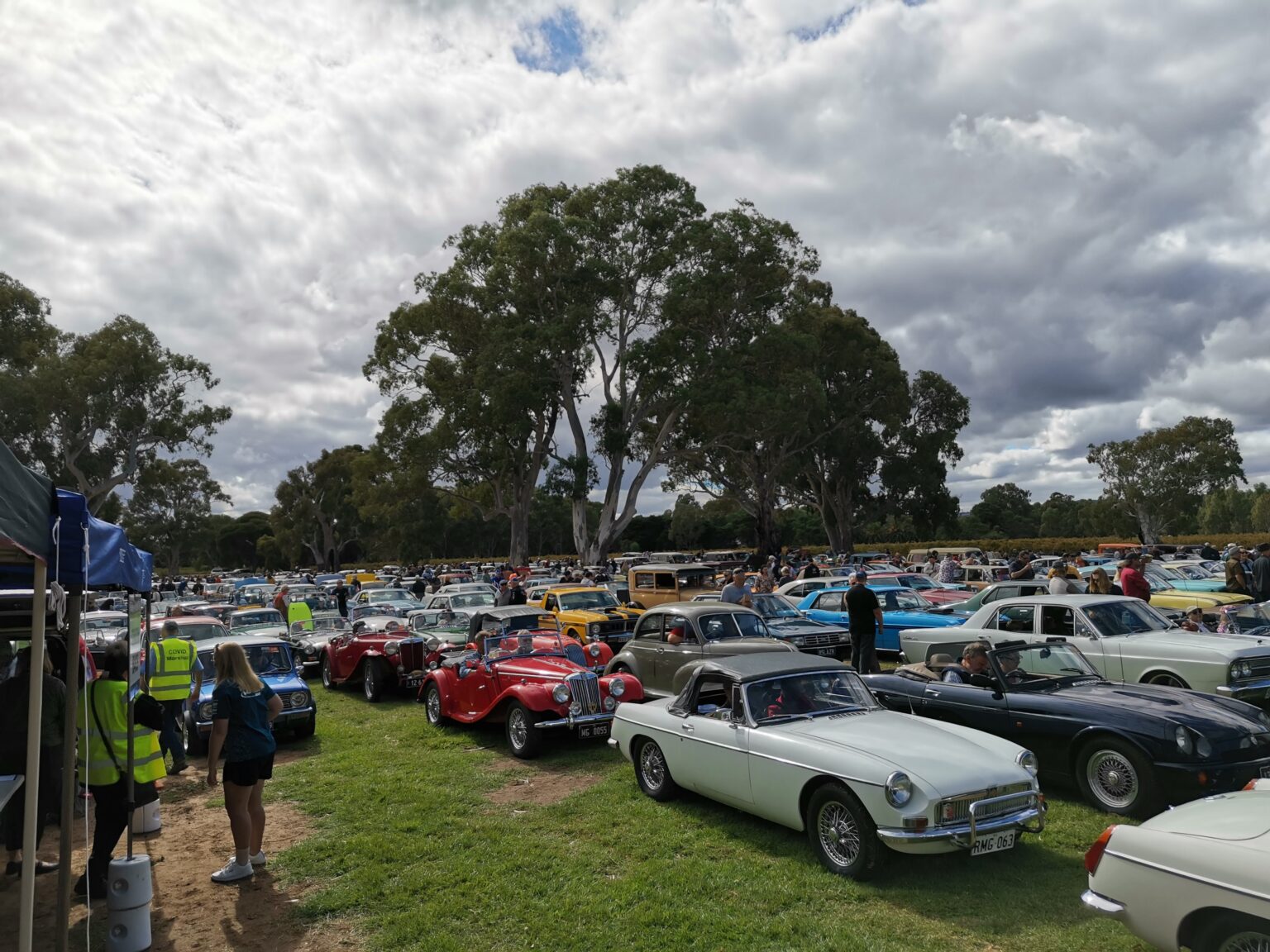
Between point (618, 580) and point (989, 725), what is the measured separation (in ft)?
82.2

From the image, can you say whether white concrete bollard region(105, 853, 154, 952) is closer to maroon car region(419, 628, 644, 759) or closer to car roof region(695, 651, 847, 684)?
car roof region(695, 651, 847, 684)

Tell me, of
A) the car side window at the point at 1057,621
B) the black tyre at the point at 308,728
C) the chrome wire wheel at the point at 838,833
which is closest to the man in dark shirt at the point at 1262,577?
the car side window at the point at 1057,621

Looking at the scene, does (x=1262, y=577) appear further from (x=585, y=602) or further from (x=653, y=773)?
(x=653, y=773)

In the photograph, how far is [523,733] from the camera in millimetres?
10078

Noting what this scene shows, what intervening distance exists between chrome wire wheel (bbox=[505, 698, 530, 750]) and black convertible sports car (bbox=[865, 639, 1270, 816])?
4.30 meters

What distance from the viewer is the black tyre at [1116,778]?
6633mm

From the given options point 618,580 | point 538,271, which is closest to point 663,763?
point 618,580

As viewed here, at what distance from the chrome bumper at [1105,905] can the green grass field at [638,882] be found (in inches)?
26.6

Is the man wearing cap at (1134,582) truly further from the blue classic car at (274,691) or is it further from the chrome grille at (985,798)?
the blue classic car at (274,691)

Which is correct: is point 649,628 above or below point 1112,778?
above

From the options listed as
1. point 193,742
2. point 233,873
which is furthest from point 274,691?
point 233,873

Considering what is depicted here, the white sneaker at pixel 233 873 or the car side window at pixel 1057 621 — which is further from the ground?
the car side window at pixel 1057 621

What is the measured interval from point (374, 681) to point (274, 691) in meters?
3.97

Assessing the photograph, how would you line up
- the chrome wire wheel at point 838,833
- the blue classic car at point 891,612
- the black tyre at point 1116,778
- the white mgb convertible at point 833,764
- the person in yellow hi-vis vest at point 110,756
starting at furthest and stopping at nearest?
the blue classic car at point 891,612 < the black tyre at point 1116,778 < the chrome wire wheel at point 838,833 < the person in yellow hi-vis vest at point 110,756 < the white mgb convertible at point 833,764
